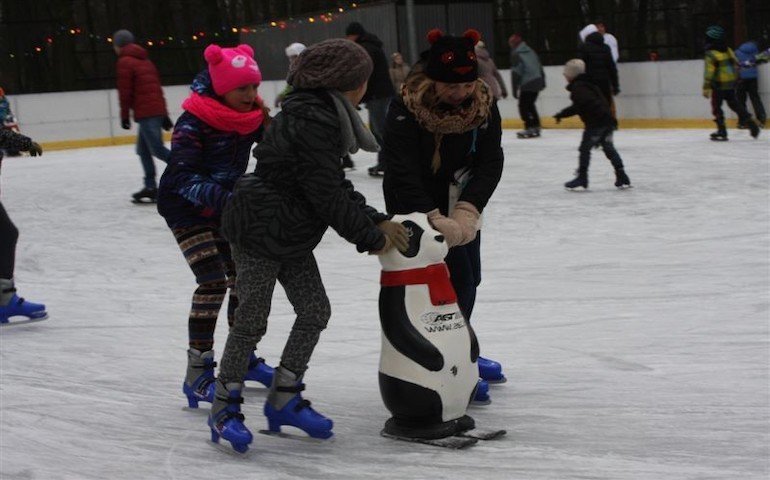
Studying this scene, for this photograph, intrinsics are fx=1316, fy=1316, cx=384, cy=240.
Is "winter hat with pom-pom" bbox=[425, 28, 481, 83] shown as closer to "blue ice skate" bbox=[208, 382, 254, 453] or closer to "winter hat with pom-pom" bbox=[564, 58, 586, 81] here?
"blue ice skate" bbox=[208, 382, 254, 453]

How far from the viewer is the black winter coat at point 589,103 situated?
1124 centimetres

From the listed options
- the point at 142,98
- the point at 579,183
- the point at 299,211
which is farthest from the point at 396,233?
the point at 142,98

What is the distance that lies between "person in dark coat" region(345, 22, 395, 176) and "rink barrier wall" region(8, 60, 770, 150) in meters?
5.71

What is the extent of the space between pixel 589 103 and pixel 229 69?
7.19m

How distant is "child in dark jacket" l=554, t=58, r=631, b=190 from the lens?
11.1 m

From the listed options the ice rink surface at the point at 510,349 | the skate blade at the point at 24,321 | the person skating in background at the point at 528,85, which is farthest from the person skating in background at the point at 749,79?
the skate blade at the point at 24,321

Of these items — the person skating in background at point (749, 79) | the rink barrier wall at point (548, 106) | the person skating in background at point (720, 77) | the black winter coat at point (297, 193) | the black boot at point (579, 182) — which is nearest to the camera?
the black winter coat at point (297, 193)

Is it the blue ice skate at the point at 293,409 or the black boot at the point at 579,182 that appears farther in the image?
the black boot at the point at 579,182

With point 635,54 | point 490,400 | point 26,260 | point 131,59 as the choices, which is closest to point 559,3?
point 635,54

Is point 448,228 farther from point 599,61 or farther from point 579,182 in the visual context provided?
point 599,61

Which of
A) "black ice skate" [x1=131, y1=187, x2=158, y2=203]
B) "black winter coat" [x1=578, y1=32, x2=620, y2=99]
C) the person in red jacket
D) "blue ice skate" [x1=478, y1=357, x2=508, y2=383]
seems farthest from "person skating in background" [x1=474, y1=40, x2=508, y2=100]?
"blue ice skate" [x1=478, y1=357, x2=508, y2=383]

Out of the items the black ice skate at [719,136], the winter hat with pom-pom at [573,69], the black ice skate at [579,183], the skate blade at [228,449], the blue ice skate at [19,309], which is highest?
the winter hat with pom-pom at [573,69]

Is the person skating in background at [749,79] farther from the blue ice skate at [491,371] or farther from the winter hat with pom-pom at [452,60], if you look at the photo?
the winter hat with pom-pom at [452,60]

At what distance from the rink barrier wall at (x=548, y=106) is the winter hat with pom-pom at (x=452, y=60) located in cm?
1259
